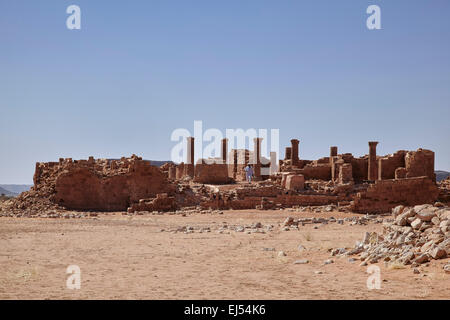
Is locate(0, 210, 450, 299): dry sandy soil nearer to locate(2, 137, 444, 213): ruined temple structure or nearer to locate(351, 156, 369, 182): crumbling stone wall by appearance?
locate(2, 137, 444, 213): ruined temple structure

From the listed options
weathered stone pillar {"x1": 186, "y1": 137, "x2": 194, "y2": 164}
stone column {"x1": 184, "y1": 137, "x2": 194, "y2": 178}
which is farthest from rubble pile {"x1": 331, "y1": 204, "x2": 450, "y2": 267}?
weathered stone pillar {"x1": 186, "y1": 137, "x2": 194, "y2": 164}

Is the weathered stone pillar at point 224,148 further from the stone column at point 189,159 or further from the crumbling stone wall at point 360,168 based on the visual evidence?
the crumbling stone wall at point 360,168

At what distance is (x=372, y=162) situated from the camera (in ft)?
115

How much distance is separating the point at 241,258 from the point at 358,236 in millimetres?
5377

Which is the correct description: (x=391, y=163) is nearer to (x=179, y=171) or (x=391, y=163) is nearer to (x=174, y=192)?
(x=174, y=192)

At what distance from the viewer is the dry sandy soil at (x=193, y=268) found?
7441mm

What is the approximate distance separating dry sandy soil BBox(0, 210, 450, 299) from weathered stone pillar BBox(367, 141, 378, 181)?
19417 millimetres

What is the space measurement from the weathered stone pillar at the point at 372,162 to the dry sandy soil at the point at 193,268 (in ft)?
63.7

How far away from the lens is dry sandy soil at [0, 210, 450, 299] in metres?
7.44

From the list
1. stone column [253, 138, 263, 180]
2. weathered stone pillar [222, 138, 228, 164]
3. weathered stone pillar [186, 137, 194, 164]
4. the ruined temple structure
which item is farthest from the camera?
weathered stone pillar [222, 138, 228, 164]

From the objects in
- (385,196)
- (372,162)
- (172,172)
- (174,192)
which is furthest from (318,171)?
(172,172)

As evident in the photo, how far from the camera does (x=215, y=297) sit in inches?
283
